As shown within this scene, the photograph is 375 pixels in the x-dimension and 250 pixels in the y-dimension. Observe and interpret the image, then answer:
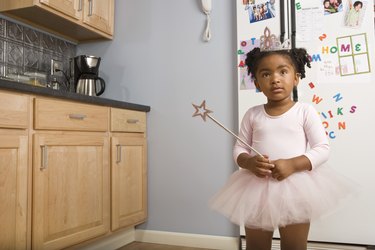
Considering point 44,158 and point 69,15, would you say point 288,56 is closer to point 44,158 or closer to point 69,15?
point 44,158

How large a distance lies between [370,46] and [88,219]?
170 cm

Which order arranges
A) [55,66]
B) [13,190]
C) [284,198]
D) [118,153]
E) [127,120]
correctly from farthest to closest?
[55,66] → [127,120] → [118,153] → [13,190] → [284,198]

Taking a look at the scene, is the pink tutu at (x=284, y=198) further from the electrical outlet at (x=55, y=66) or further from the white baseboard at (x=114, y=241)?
the electrical outlet at (x=55, y=66)

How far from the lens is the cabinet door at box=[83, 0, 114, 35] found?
236 centimetres

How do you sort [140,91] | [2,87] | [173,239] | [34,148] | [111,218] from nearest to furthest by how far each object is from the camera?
[2,87], [34,148], [111,218], [173,239], [140,91]

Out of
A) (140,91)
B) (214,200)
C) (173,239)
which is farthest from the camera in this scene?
(140,91)

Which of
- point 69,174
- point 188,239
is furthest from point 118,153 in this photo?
point 188,239

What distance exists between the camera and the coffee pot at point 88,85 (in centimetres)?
243

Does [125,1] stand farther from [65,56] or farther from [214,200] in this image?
[214,200]

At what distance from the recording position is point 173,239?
7.77ft

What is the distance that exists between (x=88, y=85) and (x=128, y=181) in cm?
69

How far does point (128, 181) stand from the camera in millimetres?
2252

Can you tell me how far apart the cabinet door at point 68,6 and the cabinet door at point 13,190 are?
2.86ft

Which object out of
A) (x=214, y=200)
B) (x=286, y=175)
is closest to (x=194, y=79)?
(x=214, y=200)
